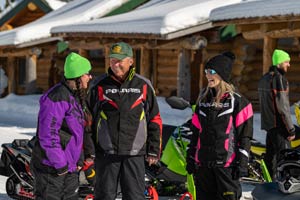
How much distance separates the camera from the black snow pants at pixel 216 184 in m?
4.61

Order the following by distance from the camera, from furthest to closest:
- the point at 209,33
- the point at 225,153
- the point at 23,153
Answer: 1. the point at 209,33
2. the point at 23,153
3. the point at 225,153

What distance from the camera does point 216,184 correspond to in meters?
4.73

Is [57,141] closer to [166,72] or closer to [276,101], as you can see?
[276,101]

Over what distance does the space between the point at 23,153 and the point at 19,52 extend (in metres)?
16.9

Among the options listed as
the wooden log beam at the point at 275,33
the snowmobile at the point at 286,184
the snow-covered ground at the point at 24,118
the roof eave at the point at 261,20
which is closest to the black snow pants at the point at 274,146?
the snow-covered ground at the point at 24,118

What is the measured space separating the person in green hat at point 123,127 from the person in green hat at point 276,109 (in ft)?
8.09

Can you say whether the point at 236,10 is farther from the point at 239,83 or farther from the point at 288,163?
the point at 288,163

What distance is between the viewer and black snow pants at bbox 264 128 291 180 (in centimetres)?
696

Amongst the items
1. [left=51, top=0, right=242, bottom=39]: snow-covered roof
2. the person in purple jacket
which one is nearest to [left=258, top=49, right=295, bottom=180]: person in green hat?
the person in purple jacket

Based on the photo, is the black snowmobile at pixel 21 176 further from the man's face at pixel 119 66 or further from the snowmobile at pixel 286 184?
the snowmobile at pixel 286 184

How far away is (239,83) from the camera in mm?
16328

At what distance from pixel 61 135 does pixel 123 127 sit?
465mm

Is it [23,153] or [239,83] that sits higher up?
[23,153]

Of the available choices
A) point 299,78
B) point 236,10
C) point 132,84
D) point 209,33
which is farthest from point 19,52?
point 132,84
